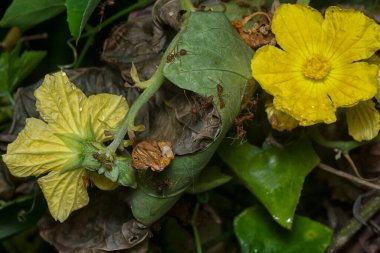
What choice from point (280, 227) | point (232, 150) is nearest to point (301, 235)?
point (280, 227)

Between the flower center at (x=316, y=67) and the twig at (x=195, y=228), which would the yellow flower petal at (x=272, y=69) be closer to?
the flower center at (x=316, y=67)

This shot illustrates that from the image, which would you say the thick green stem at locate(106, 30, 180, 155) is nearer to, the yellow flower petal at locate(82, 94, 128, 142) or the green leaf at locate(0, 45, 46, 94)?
the yellow flower petal at locate(82, 94, 128, 142)

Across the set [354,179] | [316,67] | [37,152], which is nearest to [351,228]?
[354,179]

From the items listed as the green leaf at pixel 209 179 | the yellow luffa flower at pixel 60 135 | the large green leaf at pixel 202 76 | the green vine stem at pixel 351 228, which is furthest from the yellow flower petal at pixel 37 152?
the green vine stem at pixel 351 228

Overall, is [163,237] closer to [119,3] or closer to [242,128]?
[242,128]

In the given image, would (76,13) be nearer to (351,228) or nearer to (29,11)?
(29,11)

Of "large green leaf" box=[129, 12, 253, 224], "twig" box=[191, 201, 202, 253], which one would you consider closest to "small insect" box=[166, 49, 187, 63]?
"large green leaf" box=[129, 12, 253, 224]
